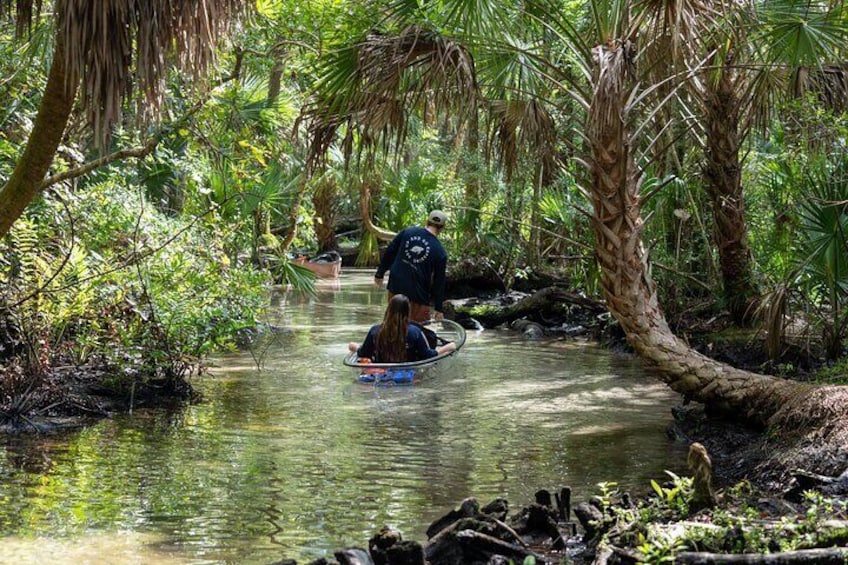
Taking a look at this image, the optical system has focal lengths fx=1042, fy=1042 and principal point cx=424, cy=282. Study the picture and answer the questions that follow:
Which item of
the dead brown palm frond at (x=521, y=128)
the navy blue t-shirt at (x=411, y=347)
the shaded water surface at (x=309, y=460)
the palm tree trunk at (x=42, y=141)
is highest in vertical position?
the dead brown palm frond at (x=521, y=128)

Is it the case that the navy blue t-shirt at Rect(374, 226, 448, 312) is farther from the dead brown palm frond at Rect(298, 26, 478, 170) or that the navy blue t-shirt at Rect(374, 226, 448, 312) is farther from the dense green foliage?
the dead brown palm frond at Rect(298, 26, 478, 170)

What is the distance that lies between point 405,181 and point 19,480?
23.9 m

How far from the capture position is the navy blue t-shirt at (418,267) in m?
13.3

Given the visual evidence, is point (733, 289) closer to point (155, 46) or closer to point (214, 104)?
point (214, 104)

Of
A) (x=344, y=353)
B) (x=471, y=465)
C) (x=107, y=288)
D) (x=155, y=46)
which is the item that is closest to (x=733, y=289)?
(x=344, y=353)

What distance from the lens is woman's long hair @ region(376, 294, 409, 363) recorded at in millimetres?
11805

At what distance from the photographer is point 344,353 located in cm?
1516

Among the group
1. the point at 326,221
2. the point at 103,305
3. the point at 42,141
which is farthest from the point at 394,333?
the point at 326,221

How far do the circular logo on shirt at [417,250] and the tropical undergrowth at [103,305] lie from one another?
80.7 inches

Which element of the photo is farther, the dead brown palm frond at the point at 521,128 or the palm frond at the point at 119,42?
the dead brown palm frond at the point at 521,128

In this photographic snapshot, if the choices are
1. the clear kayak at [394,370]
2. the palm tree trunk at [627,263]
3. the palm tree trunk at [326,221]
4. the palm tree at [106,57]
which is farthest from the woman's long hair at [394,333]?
the palm tree trunk at [326,221]

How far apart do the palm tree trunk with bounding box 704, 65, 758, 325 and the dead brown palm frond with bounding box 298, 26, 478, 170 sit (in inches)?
176

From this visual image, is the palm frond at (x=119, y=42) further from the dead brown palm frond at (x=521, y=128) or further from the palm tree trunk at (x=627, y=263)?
the dead brown palm frond at (x=521, y=128)

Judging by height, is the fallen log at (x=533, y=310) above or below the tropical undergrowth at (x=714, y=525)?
above
